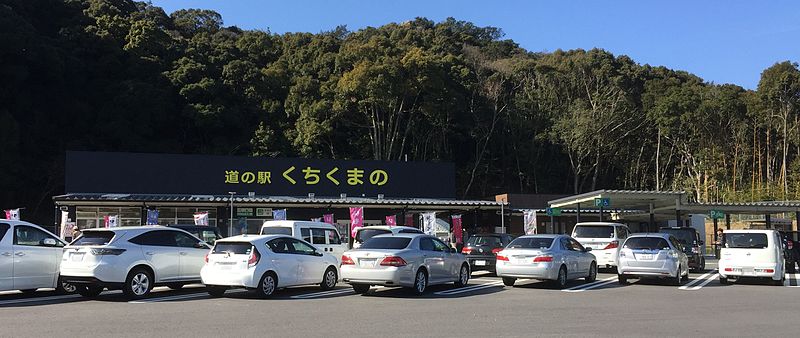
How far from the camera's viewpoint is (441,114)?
51.0m

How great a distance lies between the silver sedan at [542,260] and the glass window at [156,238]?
25.7ft

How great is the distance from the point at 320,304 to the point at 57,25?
2022 inches

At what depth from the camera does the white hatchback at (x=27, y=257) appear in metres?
12.9

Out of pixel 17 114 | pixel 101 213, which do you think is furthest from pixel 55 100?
pixel 101 213

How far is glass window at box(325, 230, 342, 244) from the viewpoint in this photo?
1956cm

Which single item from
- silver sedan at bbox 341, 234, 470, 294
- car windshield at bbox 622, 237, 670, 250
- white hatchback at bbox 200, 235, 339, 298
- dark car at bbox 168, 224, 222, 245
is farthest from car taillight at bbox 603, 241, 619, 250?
dark car at bbox 168, 224, 222, 245

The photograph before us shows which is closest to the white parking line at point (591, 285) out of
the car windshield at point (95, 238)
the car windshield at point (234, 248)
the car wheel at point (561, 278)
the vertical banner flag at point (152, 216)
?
the car wheel at point (561, 278)

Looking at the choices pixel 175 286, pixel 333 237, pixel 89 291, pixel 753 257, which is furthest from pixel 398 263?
pixel 753 257

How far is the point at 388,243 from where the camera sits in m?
14.8

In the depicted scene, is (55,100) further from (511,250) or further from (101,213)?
(511,250)

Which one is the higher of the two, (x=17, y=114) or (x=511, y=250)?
(x=17, y=114)

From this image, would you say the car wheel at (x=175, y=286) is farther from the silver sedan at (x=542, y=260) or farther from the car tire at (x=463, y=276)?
the silver sedan at (x=542, y=260)

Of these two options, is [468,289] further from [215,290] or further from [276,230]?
[215,290]

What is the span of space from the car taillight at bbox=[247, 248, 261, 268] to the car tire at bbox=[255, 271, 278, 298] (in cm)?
36
